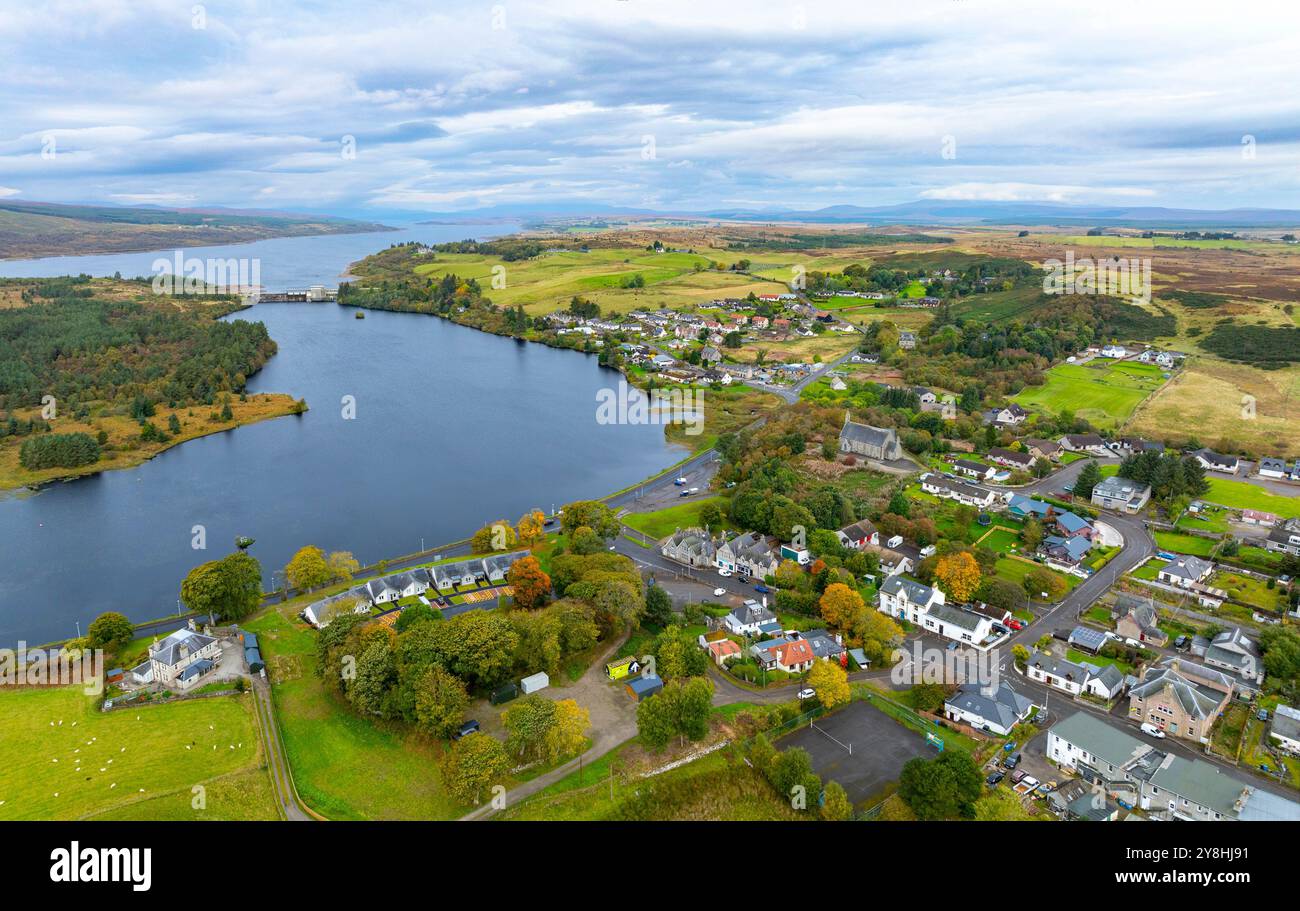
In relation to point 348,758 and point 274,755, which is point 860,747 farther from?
point 274,755

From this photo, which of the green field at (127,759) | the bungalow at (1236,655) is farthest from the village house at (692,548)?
the bungalow at (1236,655)

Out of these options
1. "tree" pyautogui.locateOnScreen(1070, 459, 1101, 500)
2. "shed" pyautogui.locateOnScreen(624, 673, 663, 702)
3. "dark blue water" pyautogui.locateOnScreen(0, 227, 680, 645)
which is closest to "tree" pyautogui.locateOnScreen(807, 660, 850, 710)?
"shed" pyautogui.locateOnScreen(624, 673, 663, 702)

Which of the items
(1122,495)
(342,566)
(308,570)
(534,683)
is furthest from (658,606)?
(1122,495)

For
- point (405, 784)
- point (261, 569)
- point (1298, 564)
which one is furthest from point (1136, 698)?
point (261, 569)

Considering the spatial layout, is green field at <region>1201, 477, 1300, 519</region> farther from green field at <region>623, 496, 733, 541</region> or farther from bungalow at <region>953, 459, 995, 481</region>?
green field at <region>623, 496, 733, 541</region>

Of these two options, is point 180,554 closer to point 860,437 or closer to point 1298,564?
point 860,437
